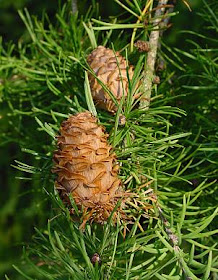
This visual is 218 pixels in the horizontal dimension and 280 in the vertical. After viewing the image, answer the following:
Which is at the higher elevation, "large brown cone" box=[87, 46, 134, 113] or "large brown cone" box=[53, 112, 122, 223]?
"large brown cone" box=[87, 46, 134, 113]

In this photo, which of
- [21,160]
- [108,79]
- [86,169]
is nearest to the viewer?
[86,169]

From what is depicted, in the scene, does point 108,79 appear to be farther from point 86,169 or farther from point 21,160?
point 21,160

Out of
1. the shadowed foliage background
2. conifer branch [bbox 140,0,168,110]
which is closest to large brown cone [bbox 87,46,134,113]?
conifer branch [bbox 140,0,168,110]

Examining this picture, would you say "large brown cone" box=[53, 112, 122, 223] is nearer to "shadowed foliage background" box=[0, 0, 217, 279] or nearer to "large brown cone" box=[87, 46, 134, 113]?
"large brown cone" box=[87, 46, 134, 113]

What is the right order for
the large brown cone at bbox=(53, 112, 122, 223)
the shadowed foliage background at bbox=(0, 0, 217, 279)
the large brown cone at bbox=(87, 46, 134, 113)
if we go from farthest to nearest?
1. the shadowed foliage background at bbox=(0, 0, 217, 279)
2. the large brown cone at bbox=(87, 46, 134, 113)
3. the large brown cone at bbox=(53, 112, 122, 223)

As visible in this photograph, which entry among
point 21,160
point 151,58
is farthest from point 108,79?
point 21,160

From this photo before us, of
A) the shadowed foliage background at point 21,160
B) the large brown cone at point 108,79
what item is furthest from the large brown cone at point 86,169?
the shadowed foliage background at point 21,160

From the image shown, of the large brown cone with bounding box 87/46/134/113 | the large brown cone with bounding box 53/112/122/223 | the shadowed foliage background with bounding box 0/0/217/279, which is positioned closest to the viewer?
the large brown cone with bounding box 53/112/122/223
